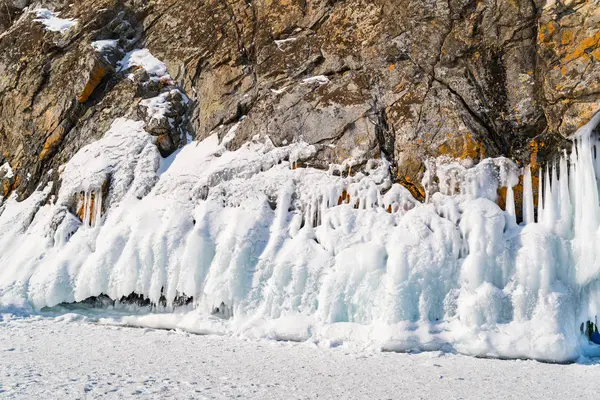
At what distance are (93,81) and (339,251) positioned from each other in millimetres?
11200

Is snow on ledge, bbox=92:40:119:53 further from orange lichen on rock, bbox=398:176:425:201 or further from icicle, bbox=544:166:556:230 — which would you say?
icicle, bbox=544:166:556:230

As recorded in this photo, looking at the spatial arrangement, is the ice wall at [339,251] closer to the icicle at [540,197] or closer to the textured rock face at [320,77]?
the icicle at [540,197]

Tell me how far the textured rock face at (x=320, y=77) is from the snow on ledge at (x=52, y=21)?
0.23 m

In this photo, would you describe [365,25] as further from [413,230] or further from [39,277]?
[39,277]

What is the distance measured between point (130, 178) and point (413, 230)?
Answer: 862 cm

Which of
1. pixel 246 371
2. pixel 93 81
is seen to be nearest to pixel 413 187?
pixel 246 371

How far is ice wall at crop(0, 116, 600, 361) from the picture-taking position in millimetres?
9117

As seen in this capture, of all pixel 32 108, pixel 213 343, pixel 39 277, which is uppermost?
pixel 32 108

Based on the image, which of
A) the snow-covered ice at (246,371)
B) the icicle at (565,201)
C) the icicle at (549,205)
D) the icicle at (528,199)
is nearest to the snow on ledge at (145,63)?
the snow-covered ice at (246,371)

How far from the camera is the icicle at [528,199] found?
10086 mm

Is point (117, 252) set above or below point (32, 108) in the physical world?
below

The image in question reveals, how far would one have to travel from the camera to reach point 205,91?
15.4 meters

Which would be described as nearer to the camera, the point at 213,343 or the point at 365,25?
the point at 213,343

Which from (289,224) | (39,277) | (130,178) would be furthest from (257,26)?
(39,277)
